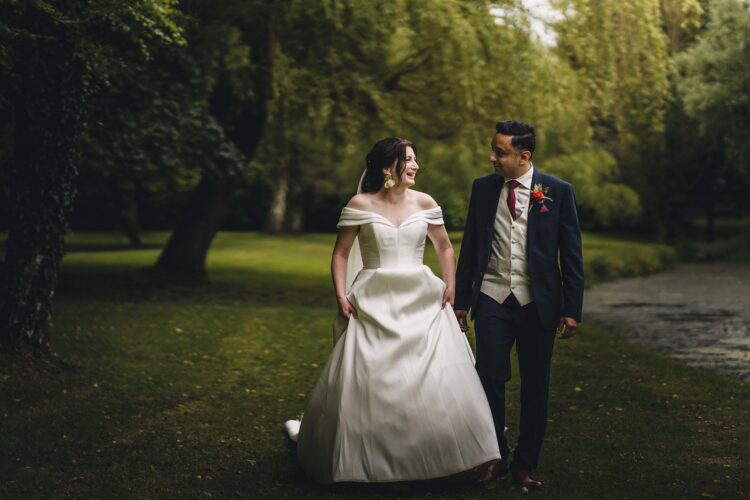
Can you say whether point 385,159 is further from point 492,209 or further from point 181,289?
point 181,289

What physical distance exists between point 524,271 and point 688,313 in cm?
1157

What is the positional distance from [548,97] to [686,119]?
18.8 meters

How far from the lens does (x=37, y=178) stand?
9.20m

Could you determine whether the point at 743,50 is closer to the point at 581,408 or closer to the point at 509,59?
the point at 509,59

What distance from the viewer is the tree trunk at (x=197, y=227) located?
19203mm

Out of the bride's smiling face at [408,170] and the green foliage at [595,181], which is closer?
the bride's smiling face at [408,170]

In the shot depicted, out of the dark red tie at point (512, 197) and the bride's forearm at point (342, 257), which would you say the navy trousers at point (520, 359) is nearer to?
the dark red tie at point (512, 197)

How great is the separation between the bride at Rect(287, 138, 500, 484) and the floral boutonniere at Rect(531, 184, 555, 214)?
668 mm

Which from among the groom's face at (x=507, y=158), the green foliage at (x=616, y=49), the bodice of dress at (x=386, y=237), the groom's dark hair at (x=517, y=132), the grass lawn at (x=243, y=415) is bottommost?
the grass lawn at (x=243, y=415)

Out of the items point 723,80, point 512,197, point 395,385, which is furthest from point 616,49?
point 723,80

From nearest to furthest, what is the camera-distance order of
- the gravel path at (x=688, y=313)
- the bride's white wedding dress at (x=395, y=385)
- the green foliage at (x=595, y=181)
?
the bride's white wedding dress at (x=395, y=385)
the gravel path at (x=688, y=313)
the green foliage at (x=595, y=181)

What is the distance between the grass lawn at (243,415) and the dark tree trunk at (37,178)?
0.51m

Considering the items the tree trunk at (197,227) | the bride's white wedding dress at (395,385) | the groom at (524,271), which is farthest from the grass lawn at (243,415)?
the tree trunk at (197,227)

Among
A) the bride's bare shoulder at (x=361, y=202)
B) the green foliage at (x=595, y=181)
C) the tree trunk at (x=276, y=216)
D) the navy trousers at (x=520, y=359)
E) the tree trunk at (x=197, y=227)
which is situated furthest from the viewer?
the tree trunk at (x=276, y=216)
